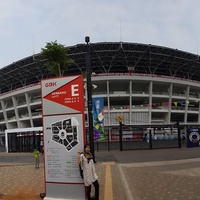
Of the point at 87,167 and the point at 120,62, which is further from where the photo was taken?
the point at 120,62

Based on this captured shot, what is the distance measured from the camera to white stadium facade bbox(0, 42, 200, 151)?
2329 inches

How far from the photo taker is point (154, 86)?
212ft

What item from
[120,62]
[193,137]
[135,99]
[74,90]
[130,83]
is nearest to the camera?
[74,90]

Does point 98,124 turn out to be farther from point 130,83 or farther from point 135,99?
point 135,99

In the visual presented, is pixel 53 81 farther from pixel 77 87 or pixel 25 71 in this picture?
pixel 25 71

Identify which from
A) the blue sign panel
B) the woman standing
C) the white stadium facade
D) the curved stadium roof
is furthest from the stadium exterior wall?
the woman standing

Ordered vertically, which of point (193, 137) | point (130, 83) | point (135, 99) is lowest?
point (193, 137)

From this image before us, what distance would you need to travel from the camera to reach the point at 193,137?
1059 inches

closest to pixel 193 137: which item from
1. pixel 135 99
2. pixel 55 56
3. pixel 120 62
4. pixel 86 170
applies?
pixel 55 56

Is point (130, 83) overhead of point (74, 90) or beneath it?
overhead

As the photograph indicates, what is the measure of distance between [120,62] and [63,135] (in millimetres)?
58461

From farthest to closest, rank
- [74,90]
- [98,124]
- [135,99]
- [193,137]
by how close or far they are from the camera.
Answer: [135,99]
[98,124]
[193,137]
[74,90]

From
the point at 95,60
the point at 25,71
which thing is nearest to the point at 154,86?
the point at 95,60

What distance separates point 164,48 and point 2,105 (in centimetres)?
4183
